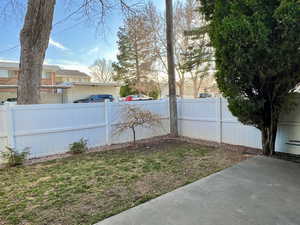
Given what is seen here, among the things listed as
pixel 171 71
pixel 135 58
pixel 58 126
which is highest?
pixel 135 58

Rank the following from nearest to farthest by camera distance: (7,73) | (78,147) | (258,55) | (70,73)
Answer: (258,55), (78,147), (7,73), (70,73)

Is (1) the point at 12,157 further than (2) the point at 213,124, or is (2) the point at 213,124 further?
(2) the point at 213,124

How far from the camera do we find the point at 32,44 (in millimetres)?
5551

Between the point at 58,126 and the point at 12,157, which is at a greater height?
the point at 58,126

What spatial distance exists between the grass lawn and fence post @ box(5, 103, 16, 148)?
70 centimetres

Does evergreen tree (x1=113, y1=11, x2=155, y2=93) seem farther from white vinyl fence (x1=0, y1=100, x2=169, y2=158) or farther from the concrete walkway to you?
the concrete walkway

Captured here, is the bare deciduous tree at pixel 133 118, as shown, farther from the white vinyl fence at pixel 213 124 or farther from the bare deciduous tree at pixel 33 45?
the bare deciduous tree at pixel 33 45

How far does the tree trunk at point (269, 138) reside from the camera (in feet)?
14.8

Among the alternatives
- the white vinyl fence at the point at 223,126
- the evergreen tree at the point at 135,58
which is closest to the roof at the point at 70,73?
the evergreen tree at the point at 135,58

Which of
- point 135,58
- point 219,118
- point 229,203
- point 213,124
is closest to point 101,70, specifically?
point 135,58

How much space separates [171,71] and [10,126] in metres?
5.16

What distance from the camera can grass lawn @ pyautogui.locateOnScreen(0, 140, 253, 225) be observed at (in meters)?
2.48

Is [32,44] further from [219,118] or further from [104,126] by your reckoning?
[219,118]

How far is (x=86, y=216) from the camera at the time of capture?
2.37m
